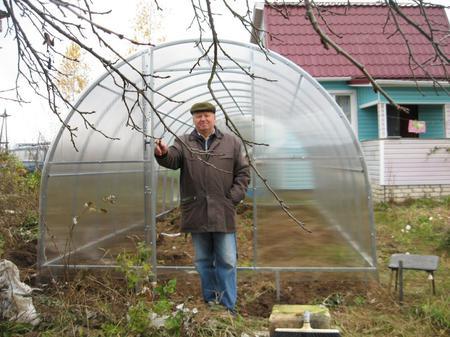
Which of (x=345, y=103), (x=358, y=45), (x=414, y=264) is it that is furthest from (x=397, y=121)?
(x=414, y=264)

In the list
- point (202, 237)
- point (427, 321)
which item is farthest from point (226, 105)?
point (427, 321)

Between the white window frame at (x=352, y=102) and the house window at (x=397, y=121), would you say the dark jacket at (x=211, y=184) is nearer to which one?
the white window frame at (x=352, y=102)

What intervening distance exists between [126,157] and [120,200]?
0.61m

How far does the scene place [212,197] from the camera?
178 inches

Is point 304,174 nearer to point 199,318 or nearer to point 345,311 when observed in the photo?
point 345,311

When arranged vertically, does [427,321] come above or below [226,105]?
below

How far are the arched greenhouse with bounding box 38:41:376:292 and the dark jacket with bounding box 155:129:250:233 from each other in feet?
2.89

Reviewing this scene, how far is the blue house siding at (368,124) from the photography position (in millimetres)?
12875

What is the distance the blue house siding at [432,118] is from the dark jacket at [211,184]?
9.87 meters

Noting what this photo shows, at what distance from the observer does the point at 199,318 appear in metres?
3.29

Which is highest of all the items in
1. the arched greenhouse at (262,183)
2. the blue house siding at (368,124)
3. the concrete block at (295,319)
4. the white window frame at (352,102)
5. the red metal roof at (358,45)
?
the red metal roof at (358,45)

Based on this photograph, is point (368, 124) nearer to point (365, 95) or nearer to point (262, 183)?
point (365, 95)

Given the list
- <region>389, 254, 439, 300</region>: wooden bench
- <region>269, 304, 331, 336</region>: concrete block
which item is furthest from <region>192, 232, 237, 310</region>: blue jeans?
<region>269, 304, 331, 336</region>: concrete block

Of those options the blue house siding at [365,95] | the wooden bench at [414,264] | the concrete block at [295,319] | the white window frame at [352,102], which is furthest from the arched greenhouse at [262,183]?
the white window frame at [352,102]
